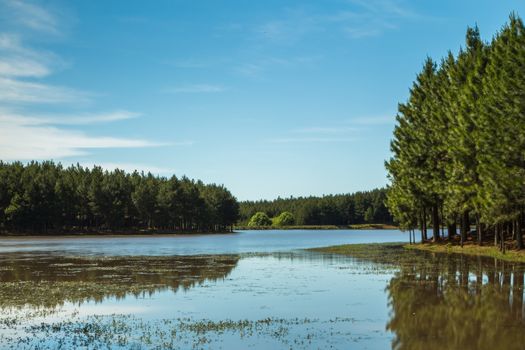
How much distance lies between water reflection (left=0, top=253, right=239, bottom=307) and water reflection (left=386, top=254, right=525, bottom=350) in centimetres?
1519

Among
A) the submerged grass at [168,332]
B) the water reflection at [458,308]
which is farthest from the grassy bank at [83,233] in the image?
the submerged grass at [168,332]

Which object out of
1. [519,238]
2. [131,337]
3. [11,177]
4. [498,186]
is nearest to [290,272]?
[498,186]

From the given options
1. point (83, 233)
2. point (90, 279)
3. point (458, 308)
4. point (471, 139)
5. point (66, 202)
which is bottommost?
point (83, 233)

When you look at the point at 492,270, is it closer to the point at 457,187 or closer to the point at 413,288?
the point at 413,288

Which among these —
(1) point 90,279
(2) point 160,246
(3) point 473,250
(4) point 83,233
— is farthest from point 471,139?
(4) point 83,233

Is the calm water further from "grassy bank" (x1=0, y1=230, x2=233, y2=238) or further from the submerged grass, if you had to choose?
the submerged grass

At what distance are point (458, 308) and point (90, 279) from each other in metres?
27.3

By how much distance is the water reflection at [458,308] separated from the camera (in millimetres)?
20422

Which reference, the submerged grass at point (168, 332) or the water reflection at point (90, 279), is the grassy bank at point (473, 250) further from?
the submerged grass at point (168, 332)

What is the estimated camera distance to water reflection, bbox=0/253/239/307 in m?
33.5

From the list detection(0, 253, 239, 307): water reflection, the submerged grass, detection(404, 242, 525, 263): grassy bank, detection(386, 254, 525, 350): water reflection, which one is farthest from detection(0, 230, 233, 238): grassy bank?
the submerged grass

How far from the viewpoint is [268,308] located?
29.1 metres

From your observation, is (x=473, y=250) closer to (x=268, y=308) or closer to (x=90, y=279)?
(x=90, y=279)

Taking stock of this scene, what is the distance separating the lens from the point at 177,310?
28.5 meters
